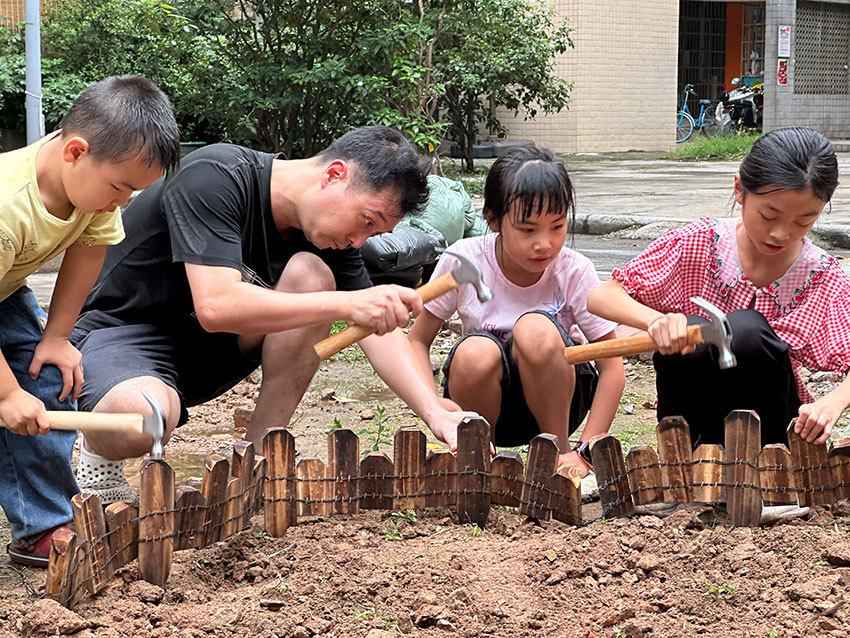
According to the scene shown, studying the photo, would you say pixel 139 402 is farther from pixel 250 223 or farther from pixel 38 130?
pixel 38 130

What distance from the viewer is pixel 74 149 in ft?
8.36

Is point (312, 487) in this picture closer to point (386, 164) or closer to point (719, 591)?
point (386, 164)

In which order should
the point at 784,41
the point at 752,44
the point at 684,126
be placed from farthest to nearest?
the point at 752,44, the point at 684,126, the point at 784,41

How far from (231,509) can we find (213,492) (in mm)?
91

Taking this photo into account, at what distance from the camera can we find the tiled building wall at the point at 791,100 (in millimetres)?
20516

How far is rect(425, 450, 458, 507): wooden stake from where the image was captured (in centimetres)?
287

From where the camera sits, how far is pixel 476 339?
320cm

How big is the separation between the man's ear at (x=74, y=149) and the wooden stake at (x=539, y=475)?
1.35 metres

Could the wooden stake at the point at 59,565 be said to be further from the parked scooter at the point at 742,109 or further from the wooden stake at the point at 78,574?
the parked scooter at the point at 742,109

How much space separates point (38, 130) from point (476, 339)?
6838mm

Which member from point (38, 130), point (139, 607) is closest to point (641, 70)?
point (38, 130)

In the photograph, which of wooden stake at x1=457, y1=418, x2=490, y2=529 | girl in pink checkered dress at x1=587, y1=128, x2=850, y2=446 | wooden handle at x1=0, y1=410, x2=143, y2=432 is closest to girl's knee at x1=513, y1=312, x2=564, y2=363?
girl in pink checkered dress at x1=587, y1=128, x2=850, y2=446

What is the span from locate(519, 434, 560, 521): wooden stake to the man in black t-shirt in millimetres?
273

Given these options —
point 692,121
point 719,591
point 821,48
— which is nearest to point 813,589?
point 719,591
